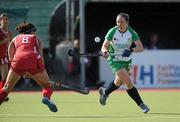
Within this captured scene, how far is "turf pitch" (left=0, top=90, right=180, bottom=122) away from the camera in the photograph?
13.2 m

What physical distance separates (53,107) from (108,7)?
18.5 m

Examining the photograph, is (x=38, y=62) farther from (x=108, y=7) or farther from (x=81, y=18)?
(x=108, y=7)

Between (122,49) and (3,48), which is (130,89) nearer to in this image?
(122,49)

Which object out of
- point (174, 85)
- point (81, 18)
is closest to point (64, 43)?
point (81, 18)

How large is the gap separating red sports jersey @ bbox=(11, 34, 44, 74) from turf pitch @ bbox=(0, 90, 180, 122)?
0.93 metres

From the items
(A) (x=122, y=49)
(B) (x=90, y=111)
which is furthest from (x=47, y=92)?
(A) (x=122, y=49)

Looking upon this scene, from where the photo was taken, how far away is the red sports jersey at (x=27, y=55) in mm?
13211

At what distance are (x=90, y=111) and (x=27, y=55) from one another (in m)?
2.32

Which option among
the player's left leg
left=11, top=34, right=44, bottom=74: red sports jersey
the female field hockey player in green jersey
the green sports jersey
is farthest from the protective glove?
left=11, top=34, right=44, bottom=74: red sports jersey

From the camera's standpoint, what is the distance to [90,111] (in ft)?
49.0

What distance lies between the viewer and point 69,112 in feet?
48.2

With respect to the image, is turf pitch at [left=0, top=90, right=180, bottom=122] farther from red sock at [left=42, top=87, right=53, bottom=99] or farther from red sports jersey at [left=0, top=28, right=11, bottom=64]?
red sports jersey at [left=0, top=28, right=11, bottom=64]

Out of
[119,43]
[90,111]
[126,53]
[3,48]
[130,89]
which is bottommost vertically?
[90,111]

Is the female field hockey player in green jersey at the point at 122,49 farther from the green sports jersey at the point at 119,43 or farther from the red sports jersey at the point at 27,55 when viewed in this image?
the red sports jersey at the point at 27,55
